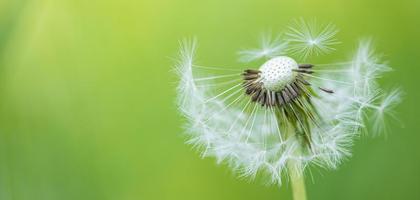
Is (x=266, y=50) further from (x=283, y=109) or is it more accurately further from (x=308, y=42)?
(x=283, y=109)

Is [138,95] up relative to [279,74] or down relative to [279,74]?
up

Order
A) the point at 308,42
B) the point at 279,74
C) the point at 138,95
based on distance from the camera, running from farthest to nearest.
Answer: the point at 138,95
the point at 308,42
the point at 279,74

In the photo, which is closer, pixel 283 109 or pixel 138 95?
pixel 283 109

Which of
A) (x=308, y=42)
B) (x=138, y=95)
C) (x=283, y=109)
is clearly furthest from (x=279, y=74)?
(x=138, y=95)

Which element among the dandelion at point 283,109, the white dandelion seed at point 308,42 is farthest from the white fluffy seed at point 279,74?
the white dandelion seed at point 308,42

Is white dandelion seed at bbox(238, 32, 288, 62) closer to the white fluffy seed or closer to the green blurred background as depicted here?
the green blurred background

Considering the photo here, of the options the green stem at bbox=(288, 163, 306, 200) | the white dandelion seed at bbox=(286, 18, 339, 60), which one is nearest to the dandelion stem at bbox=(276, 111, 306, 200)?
the green stem at bbox=(288, 163, 306, 200)
